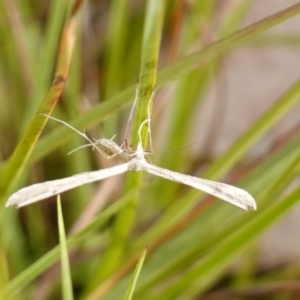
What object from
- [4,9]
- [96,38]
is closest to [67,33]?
[4,9]

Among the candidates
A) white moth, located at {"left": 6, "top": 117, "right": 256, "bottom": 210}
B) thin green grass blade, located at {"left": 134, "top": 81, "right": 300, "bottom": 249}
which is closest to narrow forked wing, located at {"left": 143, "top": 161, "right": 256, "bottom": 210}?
white moth, located at {"left": 6, "top": 117, "right": 256, "bottom": 210}

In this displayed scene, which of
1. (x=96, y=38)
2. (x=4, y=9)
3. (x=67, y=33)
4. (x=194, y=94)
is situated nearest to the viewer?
(x=67, y=33)

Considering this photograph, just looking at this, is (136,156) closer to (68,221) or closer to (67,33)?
(67,33)

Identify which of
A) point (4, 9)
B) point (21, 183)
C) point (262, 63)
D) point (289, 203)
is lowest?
point (289, 203)

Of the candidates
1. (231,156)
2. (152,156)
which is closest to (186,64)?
(231,156)

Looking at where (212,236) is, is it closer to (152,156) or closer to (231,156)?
(231,156)

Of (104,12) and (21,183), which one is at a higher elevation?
(104,12)

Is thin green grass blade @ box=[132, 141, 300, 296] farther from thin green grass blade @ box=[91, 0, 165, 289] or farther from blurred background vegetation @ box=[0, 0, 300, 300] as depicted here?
thin green grass blade @ box=[91, 0, 165, 289]
